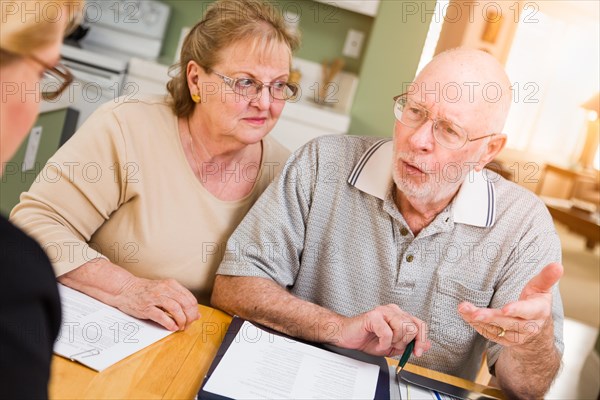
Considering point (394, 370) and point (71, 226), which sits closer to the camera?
point (394, 370)

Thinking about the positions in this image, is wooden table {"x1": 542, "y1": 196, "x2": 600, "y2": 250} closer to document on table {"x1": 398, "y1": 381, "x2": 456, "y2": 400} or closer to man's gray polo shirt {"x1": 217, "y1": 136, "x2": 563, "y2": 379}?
man's gray polo shirt {"x1": 217, "y1": 136, "x2": 563, "y2": 379}

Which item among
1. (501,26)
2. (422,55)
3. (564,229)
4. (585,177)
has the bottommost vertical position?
(564,229)

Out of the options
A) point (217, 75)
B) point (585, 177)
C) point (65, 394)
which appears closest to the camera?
point (65, 394)

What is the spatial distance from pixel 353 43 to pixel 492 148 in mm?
2140

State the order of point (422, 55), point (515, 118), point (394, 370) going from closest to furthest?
1. point (394, 370)
2. point (422, 55)
3. point (515, 118)

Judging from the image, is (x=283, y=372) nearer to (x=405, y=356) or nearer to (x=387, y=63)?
(x=405, y=356)

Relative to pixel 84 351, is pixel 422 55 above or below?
above

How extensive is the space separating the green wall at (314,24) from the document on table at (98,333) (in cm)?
246

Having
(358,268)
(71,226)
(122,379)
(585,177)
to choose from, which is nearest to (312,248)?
(358,268)

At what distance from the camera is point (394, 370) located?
3.95 ft

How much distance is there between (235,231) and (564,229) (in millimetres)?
4206

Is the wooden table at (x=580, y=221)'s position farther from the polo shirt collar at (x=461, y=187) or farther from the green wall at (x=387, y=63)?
the polo shirt collar at (x=461, y=187)

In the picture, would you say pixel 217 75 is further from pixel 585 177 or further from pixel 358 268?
pixel 585 177

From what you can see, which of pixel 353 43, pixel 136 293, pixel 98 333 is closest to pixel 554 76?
pixel 353 43
